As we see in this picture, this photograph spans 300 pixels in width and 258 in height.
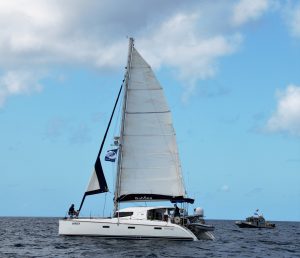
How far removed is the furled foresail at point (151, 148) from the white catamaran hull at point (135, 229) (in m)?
3.58

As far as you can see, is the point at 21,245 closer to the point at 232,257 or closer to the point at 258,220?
the point at 232,257

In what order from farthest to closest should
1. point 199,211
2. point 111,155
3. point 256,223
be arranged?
1. point 256,223
2. point 199,211
3. point 111,155

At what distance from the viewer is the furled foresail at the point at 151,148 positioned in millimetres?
44281

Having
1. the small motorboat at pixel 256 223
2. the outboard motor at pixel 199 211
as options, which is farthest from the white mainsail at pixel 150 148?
the small motorboat at pixel 256 223

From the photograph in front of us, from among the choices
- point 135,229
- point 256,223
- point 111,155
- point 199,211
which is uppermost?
point 256,223

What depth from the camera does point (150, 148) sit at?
44469 mm

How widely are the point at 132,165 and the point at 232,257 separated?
12.2 metres

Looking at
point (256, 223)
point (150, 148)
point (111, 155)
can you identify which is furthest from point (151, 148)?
point (256, 223)

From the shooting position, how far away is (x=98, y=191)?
45031 mm

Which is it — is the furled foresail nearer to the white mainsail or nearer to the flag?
the white mainsail

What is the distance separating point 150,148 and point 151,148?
0.25 feet

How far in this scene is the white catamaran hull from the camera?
134ft

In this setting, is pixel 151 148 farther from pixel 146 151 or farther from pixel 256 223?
pixel 256 223

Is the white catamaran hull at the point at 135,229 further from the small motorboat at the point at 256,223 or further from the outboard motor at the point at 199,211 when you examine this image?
the small motorboat at the point at 256,223
